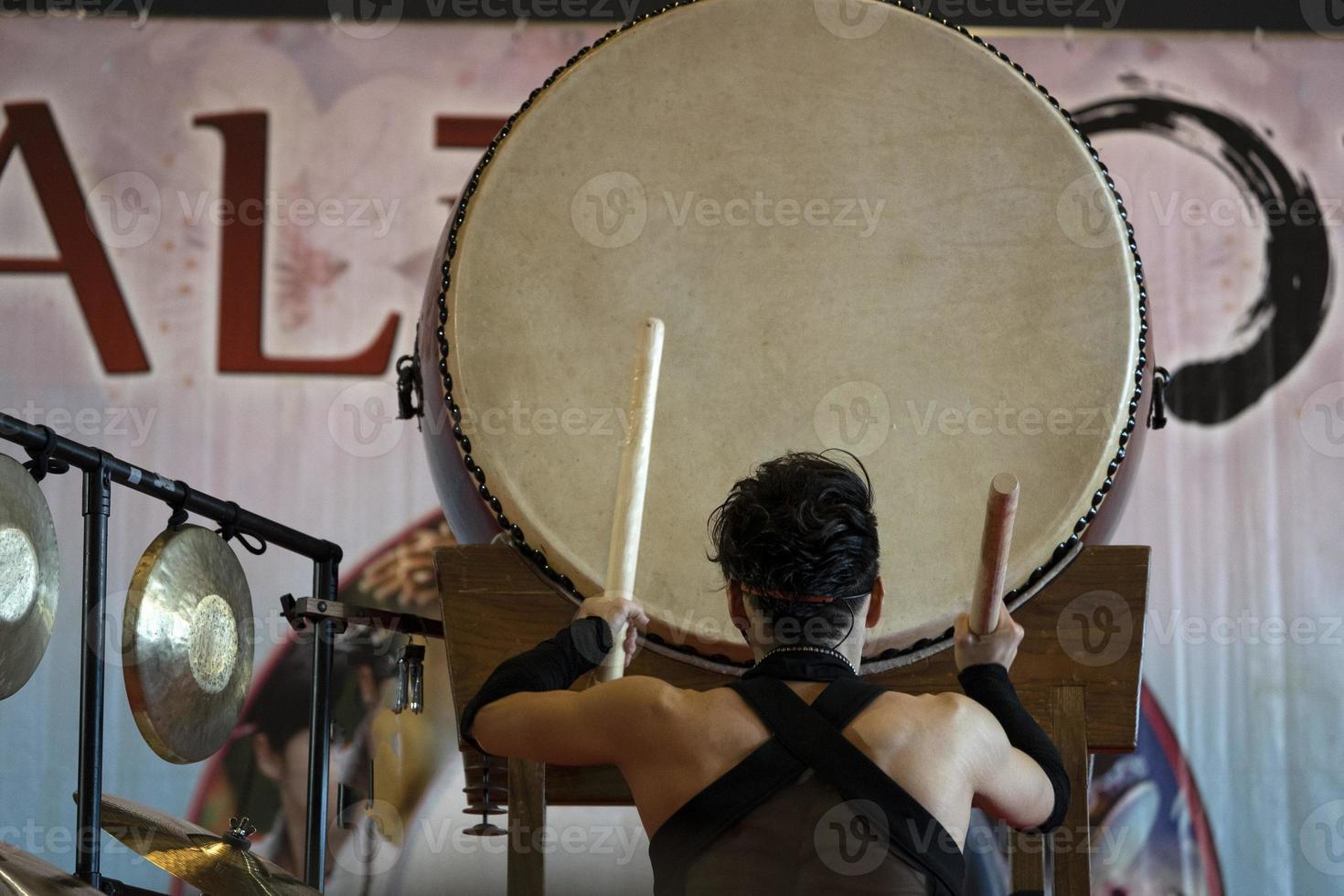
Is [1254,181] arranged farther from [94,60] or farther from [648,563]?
[94,60]

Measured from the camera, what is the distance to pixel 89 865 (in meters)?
1.75

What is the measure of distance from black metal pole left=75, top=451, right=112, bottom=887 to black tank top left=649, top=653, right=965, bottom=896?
996mm

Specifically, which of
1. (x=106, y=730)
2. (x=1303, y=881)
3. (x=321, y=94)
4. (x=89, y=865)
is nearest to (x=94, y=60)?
(x=321, y=94)

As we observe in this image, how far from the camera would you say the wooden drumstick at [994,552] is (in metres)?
1.18

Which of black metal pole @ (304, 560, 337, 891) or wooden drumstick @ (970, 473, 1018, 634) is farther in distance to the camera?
black metal pole @ (304, 560, 337, 891)

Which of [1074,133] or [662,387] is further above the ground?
[1074,133]

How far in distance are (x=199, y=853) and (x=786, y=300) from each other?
1.10 meters

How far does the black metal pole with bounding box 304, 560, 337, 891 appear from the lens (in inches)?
92.6

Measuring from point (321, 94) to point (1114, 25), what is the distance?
212 centimetres
